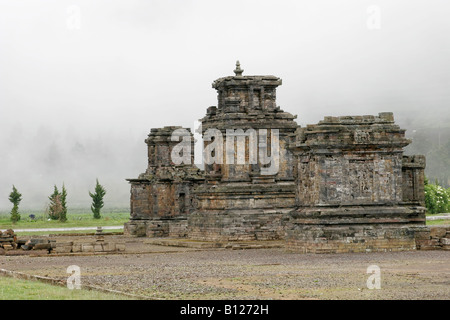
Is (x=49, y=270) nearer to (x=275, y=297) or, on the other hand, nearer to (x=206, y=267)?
(x=206, y=267)

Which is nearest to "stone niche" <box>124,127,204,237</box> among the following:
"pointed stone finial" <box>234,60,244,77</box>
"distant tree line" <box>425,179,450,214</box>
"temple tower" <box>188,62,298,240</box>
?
"temple tower" <box>188,62,298,240</box>

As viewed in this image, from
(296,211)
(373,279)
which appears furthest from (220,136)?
(373,279)

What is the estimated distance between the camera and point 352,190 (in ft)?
109

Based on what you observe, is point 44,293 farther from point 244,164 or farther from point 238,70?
point 238,70

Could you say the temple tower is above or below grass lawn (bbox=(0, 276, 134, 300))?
above

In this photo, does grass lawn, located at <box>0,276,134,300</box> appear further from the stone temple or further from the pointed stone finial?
the pointed stone finial

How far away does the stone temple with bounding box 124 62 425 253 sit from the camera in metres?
32.8

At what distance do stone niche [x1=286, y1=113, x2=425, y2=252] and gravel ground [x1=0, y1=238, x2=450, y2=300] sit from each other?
1180 mm

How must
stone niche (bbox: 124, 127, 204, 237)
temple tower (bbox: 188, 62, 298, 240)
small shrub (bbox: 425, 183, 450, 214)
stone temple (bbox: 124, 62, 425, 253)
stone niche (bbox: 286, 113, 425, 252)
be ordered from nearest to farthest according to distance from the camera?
stone niche (bbox: 286, 113, 425, 252)
stone temple (bbox: 124, 62, 425, 253)
temple tower (bbox: 188, 62, 298, 240)
stone niche (bbox: 124, 127, 204, 237)
small shrub (bbox: 425, 183, 450, 214)

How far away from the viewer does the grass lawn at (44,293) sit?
1830cm

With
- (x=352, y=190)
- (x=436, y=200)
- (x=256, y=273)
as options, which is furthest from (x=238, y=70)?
(x=436, y=200)

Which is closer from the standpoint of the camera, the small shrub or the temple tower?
the temple tower

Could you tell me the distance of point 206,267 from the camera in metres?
27.0

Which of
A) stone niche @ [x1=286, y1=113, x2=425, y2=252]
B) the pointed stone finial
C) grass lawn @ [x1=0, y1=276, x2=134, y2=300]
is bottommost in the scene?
grass lawn @ [x1=0, y1=276, x2=134, y2=300]
